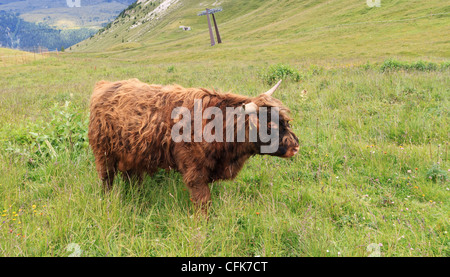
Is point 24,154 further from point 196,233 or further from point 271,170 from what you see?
point 271,170

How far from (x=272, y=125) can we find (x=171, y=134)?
4.33ft

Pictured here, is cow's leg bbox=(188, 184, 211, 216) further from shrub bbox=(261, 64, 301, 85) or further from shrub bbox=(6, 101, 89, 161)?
shrub bbox=(261, 64, 301, 85)

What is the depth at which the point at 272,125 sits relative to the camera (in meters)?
3.43

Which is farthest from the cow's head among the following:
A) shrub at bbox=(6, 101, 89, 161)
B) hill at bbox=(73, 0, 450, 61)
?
hill at bbox=(73, 0, 450, 61)

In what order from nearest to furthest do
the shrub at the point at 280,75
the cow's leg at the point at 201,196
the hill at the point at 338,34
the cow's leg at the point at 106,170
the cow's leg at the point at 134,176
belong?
the cow's leg at the point at 201,196
the cow's leg at the point at 106,170
the cow's leg at the point at 134,176
the shrub at the point at 280,75
the hill at the point at 338,34

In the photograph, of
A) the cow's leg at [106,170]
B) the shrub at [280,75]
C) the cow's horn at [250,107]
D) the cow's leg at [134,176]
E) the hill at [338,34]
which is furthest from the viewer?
the hill at [338,34]

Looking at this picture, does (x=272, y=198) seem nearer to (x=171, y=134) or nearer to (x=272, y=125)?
(x=272, y=125)

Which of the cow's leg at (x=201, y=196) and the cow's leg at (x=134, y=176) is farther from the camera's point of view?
the cow's leg at (x=134, y=176)

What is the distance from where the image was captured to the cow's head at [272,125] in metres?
3.41

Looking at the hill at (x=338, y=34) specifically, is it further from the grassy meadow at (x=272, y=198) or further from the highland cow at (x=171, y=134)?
the highland cow at (x=171, y=134)

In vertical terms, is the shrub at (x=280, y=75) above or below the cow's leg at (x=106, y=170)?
above

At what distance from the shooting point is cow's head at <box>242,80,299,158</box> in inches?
134

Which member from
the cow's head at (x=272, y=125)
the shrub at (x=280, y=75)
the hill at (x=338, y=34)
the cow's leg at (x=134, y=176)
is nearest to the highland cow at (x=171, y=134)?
the cow's head at (x=272, y=125)
